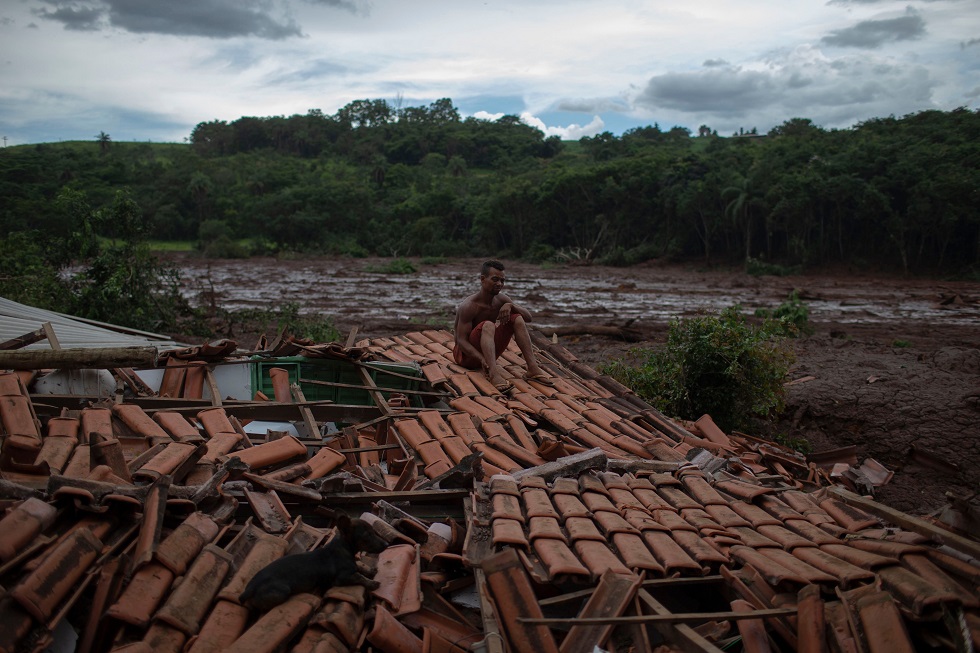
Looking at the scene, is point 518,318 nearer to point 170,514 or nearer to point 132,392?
point 132,392

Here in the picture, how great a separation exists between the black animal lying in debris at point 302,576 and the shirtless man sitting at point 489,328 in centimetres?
352

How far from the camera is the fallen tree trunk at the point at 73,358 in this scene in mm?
4410

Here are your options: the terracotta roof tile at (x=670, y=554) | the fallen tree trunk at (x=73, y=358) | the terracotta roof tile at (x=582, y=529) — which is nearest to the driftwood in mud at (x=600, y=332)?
the fallen tree trunk at (x=73, y=358)

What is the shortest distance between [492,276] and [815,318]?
12630 millimetres

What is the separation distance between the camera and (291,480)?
152 inches

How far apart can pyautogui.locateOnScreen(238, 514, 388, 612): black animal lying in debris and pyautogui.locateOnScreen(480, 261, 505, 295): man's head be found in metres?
3.81

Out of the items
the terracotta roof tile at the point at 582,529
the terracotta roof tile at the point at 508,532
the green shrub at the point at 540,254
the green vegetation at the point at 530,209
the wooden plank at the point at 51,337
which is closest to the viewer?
the terracotta roof tile at the point at 508,532

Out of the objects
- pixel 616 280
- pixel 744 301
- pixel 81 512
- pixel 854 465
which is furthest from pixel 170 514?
pixel 616 280

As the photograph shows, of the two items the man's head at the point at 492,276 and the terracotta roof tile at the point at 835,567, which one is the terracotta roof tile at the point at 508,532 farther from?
the man's head at the point at 492,276

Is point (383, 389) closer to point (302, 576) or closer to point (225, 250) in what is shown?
point (302, 576)

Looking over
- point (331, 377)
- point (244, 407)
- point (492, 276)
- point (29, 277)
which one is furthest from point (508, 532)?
point (29, 277)

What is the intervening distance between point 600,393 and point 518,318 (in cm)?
102

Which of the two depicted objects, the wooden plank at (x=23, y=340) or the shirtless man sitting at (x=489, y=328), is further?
the shirtless man sitting at (x=489, y=328)

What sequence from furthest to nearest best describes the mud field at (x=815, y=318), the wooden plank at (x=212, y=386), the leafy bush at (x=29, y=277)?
the leafy bush at (x=29, y=277) → the mud field at (x=815, y=318) → the wooden plank at (x=212, y=386)
